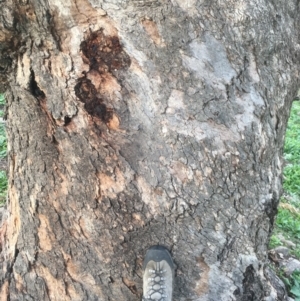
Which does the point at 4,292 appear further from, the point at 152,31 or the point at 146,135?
the point at 152,31

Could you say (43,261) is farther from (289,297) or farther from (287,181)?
(287,181)

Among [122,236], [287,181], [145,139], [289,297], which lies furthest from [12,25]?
[287,181]

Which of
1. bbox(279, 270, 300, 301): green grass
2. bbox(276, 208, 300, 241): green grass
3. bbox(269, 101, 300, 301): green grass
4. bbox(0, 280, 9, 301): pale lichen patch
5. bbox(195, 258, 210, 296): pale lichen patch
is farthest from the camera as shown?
bbox(276, 208, 300, 241): green grass

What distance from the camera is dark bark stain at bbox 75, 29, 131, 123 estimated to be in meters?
1.87

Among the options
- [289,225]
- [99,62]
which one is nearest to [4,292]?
[99,62]

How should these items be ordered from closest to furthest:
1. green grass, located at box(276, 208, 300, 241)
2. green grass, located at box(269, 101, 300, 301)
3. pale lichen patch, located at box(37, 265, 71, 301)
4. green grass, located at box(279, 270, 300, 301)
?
pale lichen patch, located at box(37, 265, 71, 301) < green grass, located at box(279, 270, 300, 301) < green grass, located at box(269, 101, 300, 301) < green grass, located at box(276, 208, 300, 241)

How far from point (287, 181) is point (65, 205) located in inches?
123

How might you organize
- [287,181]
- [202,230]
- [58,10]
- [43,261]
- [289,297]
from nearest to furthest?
[58,10] → [202,230] → [43,261] → [289,297] → [287,181]

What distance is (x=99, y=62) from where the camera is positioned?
187cm

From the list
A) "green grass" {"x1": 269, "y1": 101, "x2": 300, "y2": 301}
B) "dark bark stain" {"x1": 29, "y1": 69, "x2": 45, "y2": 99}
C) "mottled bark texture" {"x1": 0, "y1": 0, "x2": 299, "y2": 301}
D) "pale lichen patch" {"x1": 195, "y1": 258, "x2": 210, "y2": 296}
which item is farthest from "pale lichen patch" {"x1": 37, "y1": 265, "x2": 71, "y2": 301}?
"green grass" {"x1": 269, "y1": 101, "x2": 300, "y2": 301}

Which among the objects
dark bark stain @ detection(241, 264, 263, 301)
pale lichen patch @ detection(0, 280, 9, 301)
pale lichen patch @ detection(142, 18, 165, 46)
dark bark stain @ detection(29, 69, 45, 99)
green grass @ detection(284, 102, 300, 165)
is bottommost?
pale lichen patch @ detection(0, 280, 9, 301)

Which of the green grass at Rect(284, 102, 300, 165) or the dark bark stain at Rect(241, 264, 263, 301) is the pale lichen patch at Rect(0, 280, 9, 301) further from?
the green grass at Rect(284, 102, 300, 165)

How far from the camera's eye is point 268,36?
1998mm

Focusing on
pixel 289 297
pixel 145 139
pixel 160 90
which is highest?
pixel 160 90
